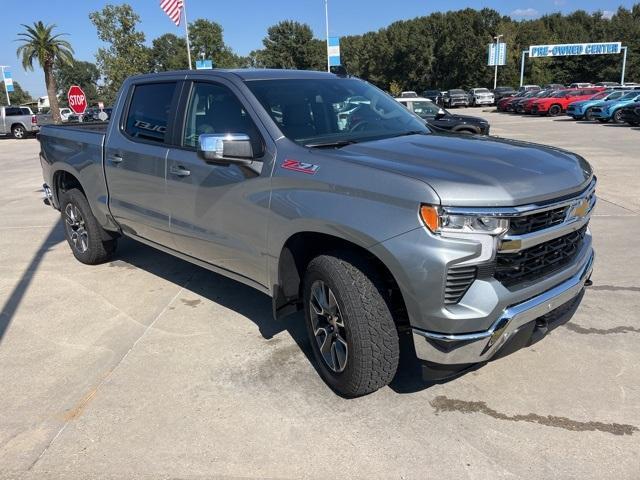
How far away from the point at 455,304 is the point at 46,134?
527 cm

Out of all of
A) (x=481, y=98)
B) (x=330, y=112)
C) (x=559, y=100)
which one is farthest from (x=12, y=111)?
(x=481, y=98)

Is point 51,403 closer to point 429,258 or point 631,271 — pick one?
point 429,258

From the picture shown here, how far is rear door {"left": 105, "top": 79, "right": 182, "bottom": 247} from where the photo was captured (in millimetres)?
4320

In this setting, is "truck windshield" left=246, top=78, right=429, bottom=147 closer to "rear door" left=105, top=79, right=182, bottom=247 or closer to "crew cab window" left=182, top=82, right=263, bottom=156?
"crew cab window" left=182, top=82, right=263, bottom=156

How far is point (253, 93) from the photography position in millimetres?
3660

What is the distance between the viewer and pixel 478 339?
2.63 metres

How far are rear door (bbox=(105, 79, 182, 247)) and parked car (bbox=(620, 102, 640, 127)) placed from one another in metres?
23.2

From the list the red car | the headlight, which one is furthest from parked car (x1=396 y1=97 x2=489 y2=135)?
the red car

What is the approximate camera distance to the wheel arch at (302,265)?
2995 millimetres

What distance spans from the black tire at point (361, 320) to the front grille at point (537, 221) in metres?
0.74

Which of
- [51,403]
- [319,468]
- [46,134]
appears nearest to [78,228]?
[46,134]

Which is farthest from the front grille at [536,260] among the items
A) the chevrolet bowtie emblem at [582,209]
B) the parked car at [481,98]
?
the parked car at [481,98]

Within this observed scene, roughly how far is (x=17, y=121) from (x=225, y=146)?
32.7m

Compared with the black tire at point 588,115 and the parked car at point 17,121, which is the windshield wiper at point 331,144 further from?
the parked car at point 17,121
